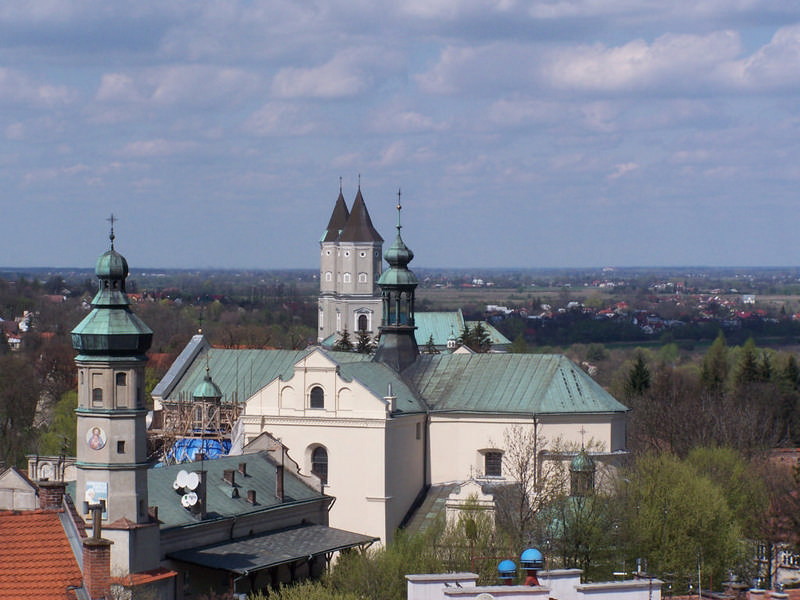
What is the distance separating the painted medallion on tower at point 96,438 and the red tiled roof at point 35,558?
6953 mm

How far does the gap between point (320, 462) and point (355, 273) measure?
9059 centimetres

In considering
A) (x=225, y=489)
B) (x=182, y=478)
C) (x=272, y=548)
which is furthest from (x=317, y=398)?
(x=182, y=478)

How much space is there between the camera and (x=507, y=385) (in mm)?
58438

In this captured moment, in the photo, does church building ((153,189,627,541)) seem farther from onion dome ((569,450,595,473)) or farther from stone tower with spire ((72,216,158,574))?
stone tower with spire ((72,216,158,574))

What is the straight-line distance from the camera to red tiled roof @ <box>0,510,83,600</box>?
32062 millimetres

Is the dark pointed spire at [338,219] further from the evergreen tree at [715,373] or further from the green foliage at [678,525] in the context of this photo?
the green foliage at [678,525]

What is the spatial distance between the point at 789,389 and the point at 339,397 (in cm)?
A: 6186

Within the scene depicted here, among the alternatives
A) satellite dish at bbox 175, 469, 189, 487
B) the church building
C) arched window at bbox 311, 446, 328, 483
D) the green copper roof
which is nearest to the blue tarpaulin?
the church building

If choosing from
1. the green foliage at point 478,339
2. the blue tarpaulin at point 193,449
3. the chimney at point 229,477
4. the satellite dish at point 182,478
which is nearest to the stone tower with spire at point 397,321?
the blue tarpaulin at point 193,449

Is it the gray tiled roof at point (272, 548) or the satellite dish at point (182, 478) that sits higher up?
the satellite dish at point (182, 478)

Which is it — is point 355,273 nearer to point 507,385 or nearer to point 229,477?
point 507,385

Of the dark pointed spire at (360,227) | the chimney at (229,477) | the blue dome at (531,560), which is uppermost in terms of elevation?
the dark pointed spire at (360,227)

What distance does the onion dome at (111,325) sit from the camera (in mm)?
41188

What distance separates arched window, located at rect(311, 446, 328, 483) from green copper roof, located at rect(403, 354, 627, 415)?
4924 mm
